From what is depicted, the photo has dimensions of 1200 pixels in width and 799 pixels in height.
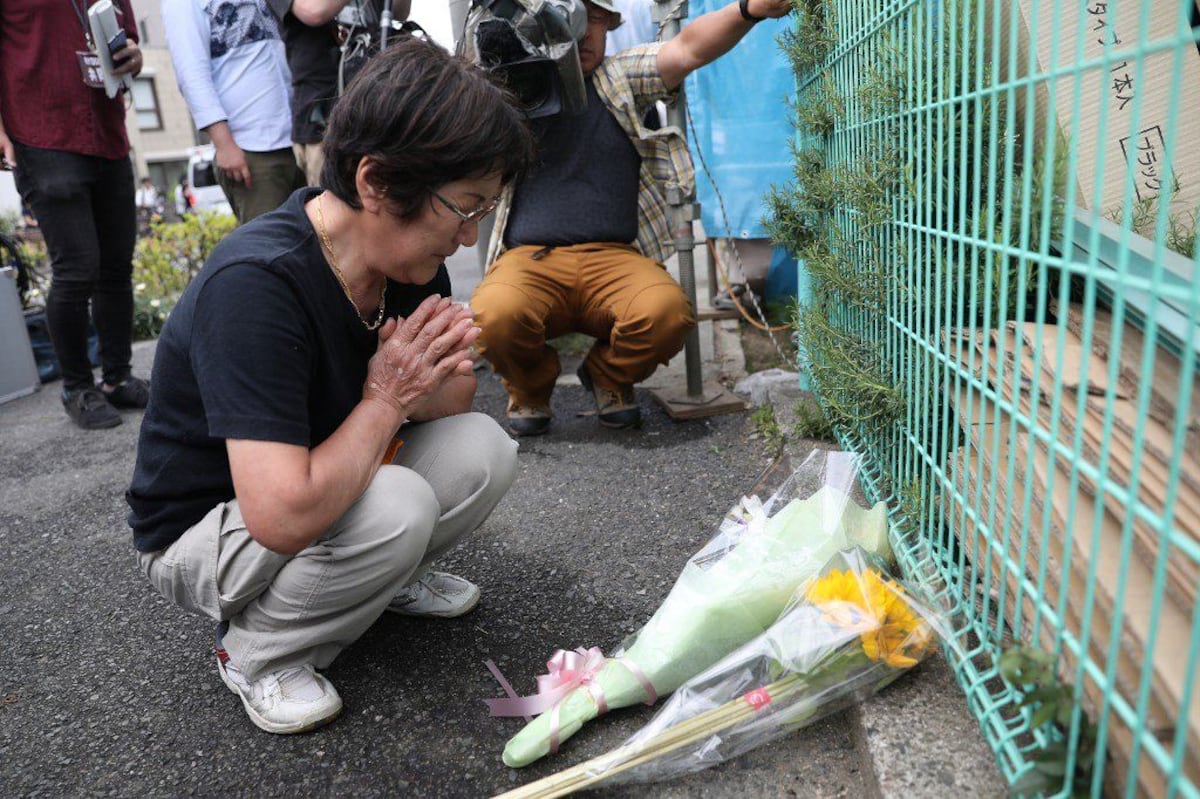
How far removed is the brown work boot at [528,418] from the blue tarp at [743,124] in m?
1.33

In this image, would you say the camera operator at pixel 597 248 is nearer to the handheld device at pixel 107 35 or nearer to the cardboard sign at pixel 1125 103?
the cardboard sign at pixel 1125 103

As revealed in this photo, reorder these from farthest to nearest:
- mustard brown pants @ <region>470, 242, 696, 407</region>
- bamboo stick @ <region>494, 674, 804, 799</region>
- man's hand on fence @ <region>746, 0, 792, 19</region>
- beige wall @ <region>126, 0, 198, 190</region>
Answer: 1. beige wall @ <region>126, 0, 198, 190</region>
2. mustard brown pants @ <region>470, 242, 696, 407</region>
3. man's hand on fence @ <region>746, 0, 792, 19</region>
4. bamboo stick @ <region>494, 674, 804, 799</region>

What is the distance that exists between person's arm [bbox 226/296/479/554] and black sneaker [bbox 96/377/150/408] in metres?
2.96

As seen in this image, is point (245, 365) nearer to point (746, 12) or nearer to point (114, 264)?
point (746, 12)

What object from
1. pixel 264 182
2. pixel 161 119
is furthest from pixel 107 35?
pixel 161 119

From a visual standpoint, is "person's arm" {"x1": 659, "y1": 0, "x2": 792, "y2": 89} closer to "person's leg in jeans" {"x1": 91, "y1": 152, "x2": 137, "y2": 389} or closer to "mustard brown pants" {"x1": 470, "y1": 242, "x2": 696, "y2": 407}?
"mustard brown pants" {"x1": 470, "y1": 242, "x2": 696, "y2": 407}

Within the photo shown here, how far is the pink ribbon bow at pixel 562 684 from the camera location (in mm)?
1735

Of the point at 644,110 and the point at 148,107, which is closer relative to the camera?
the point at 644,110

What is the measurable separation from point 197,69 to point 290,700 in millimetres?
2788

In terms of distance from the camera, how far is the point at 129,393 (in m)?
4.27

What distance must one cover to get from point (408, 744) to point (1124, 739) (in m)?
1.26

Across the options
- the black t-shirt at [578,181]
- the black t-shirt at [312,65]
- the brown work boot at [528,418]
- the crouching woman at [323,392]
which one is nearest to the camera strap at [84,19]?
the black t-shirt at [312,65]

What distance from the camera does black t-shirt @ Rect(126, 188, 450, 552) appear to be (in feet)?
5.11

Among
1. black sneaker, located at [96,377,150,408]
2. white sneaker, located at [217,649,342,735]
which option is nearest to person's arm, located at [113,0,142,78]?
black sneaker, located at [96,377,150,408]
